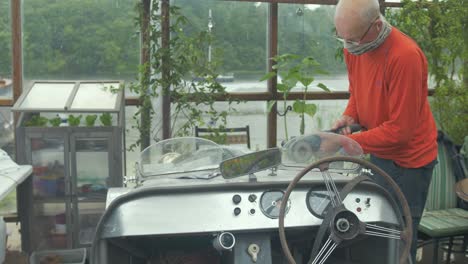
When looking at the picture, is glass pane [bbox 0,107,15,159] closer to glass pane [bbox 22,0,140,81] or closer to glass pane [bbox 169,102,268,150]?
glass pane [bbox 22,0,140,81]

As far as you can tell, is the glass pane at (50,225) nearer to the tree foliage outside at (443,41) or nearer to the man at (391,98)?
the man at (391,98)

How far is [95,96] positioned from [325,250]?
9.96ft

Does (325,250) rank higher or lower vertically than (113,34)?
lower

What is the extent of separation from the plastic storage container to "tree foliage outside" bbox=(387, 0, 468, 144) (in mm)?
3342

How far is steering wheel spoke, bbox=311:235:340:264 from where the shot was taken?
239cm

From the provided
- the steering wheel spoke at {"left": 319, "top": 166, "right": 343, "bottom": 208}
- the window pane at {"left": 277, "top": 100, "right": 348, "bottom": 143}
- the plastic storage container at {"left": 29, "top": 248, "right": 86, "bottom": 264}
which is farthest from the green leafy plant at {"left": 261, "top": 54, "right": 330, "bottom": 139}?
the steering wheel spoke at {"left": 319, "top": 166, "right": 343, "bottom": 208}

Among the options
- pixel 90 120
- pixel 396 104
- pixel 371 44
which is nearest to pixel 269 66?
pixel 90 120

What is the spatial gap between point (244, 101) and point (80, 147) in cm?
172

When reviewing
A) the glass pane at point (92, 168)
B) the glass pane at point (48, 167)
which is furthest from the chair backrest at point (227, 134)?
the glass pane at point (48, 167)

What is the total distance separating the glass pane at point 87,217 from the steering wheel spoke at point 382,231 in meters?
2.75

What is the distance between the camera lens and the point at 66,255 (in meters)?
4.34

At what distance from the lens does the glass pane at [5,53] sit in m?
5.29

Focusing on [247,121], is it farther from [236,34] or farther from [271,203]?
[271,203]

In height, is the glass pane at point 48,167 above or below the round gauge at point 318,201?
below
